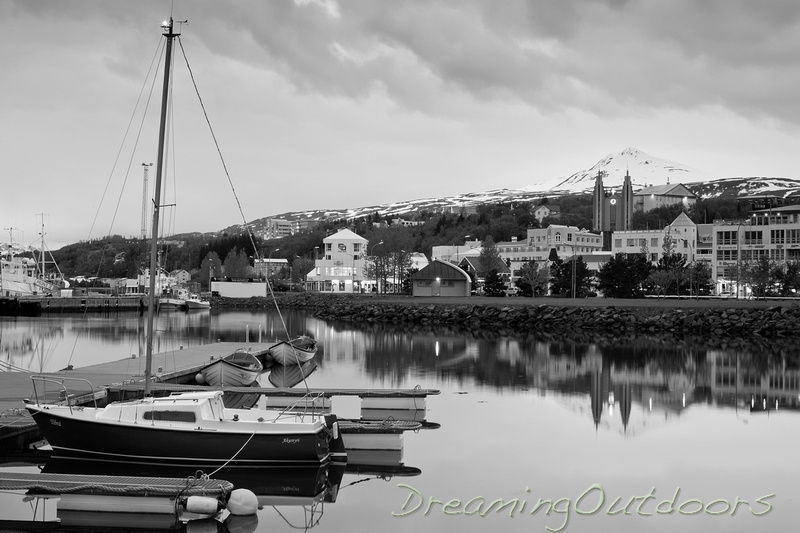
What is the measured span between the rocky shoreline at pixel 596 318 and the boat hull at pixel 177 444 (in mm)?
50932

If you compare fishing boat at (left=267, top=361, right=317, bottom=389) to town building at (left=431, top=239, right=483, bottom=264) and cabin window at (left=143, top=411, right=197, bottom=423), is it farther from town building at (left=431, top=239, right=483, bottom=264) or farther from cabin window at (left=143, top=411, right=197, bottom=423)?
town building at (left=431, top=239, right=483, bottom=264)

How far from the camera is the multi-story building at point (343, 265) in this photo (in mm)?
155250

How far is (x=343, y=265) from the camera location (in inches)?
6176

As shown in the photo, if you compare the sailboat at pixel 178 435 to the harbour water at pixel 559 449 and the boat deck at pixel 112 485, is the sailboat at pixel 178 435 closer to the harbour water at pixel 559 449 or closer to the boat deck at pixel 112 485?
the harbour water at pixel 559 449

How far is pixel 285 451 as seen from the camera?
830 inches

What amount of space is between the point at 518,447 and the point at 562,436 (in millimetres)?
2328

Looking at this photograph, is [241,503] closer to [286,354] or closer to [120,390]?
[120,390]

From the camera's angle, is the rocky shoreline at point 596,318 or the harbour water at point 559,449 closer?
the harbour water at point 559,449

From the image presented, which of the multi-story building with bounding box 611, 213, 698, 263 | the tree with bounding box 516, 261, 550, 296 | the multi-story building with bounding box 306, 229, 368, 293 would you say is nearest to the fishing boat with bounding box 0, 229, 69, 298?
the multi-story building with bounding box 306, 229, 368, 293

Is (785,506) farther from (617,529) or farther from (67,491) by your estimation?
(67,491)

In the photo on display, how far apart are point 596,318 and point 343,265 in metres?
87.8

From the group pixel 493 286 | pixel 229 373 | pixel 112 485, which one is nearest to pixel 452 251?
pixel 493 286

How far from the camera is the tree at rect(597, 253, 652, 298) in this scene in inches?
4038

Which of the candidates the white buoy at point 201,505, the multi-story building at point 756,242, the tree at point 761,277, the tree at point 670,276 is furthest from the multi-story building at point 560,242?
the white buoy at point 201,505
